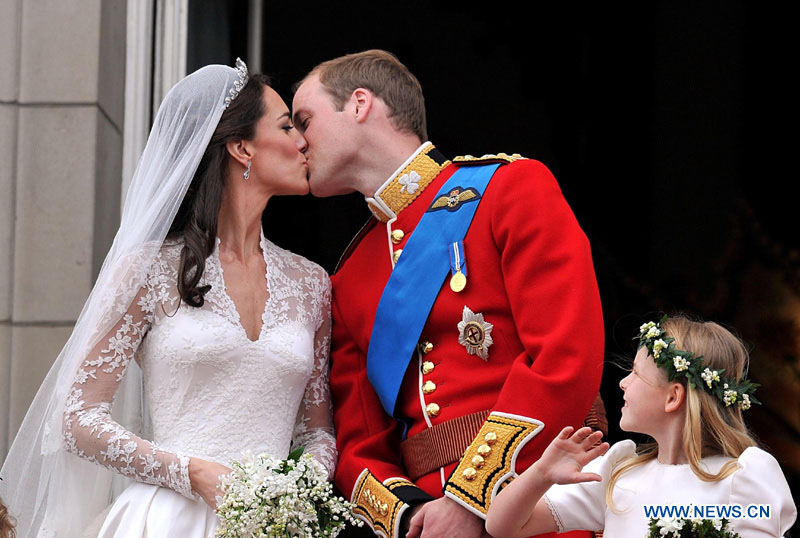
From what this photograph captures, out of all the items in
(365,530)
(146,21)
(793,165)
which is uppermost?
(146,21)

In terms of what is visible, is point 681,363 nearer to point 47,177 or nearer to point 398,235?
point 398,235

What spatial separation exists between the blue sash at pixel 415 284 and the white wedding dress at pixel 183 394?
0.75 feet

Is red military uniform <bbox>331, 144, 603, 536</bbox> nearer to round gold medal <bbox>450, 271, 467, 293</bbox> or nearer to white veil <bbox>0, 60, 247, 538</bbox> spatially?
round gold medal <bbox>450, 271, 467, 293</bbox>

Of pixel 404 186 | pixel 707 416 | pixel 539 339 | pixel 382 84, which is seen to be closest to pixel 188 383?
pixel 404 186

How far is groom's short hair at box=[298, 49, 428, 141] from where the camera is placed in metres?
3.37

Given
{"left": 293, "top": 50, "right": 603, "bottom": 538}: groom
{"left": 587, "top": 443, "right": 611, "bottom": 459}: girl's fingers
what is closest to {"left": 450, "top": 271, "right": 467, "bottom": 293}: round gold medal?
{"left": 293, "top": 50, "right": 603, "bottom": 538}: groom

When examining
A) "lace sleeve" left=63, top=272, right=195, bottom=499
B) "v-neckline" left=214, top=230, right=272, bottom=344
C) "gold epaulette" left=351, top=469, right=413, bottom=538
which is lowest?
"gold epaulette" left=351, top=469, right=413, bottom=538

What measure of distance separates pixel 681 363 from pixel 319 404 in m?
1.09

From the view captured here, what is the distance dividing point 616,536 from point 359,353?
98 cm

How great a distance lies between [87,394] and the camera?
2930 millimetres

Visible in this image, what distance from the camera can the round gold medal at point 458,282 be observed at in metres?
2.94

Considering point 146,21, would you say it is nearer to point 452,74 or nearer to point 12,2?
point 12,2

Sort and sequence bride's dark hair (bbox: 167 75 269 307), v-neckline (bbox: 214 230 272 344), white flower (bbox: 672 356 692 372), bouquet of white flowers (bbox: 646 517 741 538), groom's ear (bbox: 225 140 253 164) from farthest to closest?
groom's ear (bbox: 225 140 253 164) → bride's dark hair (bbox: 167 75 269 307) → v-neckline (bbox: 214 230 272 344) → white flower (bbox: 672 356 692 372) → bouquet of white flowers (bbox: 646 517 741 538)

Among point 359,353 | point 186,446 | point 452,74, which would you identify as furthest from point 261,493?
point 452,74
